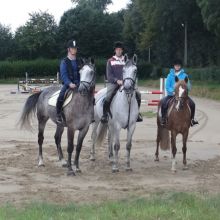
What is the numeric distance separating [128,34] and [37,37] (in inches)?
621

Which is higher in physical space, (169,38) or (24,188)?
(169,38)

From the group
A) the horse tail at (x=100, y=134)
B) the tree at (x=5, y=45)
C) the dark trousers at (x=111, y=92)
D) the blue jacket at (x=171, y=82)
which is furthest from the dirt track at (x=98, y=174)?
the tree at (x=5, y=45)

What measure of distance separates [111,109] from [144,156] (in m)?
2.29

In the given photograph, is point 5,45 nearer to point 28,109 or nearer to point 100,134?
point 28,109

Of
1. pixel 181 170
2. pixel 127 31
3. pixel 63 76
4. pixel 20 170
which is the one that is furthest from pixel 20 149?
pixel 127 31

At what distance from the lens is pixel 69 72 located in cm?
1101

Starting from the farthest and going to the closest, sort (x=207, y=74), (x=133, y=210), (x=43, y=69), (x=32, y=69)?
(x=32, y=69) < (x=43, y=69) < (x=207, y=74) < (x=133, y=210)

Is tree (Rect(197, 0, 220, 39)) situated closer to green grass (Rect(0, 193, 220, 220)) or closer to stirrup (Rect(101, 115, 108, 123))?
stirrup (Rect(101, 115, 108, 123))

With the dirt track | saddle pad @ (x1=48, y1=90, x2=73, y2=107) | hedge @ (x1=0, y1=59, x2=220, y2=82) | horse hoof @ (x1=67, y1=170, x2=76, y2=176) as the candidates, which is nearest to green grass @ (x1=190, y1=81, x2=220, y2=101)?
the dirt track

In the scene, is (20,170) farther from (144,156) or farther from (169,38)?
Answer: (169,38)

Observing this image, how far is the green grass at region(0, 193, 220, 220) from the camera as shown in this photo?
21.2 feet

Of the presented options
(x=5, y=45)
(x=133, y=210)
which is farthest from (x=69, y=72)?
(x=5, y=45)

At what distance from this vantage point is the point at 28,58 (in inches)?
3310

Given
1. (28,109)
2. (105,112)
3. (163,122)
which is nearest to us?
(105,112)
